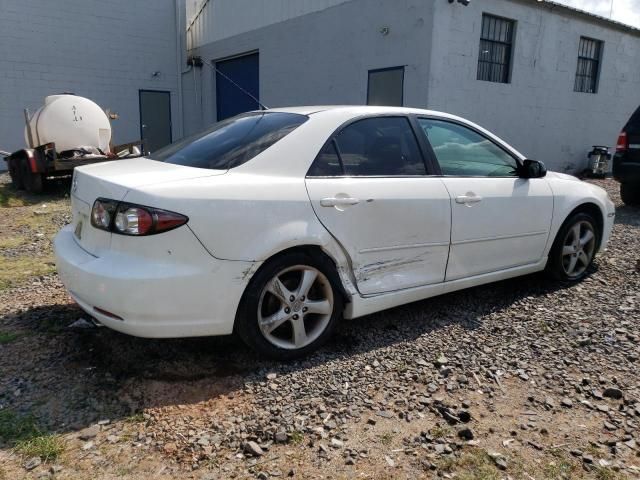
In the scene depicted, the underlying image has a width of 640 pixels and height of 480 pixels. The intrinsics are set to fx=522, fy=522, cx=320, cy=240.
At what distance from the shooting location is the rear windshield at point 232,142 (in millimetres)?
3121

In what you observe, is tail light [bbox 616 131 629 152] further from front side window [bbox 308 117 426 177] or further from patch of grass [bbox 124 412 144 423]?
patch of grass [bbox 124 412 144 423]

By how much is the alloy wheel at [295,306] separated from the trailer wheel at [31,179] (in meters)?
7.53

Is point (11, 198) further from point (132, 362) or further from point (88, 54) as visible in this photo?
point (88, 54)

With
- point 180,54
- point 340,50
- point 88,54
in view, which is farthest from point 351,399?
point 180,54

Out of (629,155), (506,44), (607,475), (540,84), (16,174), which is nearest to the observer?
(607,475)

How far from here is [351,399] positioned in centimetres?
286

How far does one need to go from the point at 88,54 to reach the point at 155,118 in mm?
2533

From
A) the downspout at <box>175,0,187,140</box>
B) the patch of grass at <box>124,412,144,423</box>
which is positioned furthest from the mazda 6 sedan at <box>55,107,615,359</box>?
the downspout at <box>175,0,187,140</box>

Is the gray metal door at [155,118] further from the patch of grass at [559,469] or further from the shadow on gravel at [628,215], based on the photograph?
the patch of grass at [559,469]

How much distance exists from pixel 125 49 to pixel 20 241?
35.9 ft

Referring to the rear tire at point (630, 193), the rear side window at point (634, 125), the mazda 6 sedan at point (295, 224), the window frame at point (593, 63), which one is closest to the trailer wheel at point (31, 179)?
the mazda 6 sedan at point (295, 224)

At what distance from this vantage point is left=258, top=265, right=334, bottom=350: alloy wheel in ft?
10.1

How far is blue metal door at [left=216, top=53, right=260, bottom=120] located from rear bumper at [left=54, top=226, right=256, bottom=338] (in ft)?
39.6

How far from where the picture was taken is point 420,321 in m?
3.87
